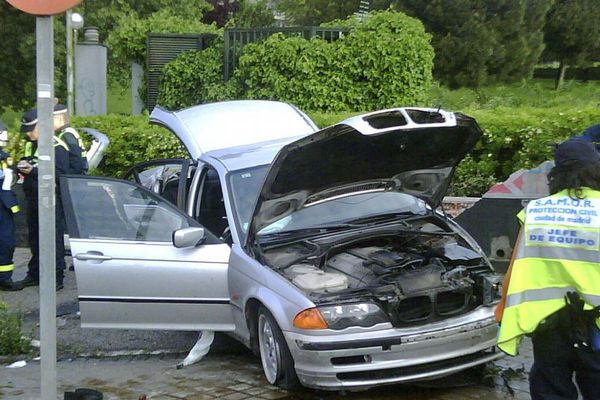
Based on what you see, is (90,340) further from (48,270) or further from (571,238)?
(571,238)

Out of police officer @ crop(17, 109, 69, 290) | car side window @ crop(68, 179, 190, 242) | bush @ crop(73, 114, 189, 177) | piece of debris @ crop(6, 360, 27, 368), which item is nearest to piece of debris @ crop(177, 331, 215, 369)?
car side window @ crop(68, 179, 190, 242)

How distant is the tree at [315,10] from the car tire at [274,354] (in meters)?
20.5

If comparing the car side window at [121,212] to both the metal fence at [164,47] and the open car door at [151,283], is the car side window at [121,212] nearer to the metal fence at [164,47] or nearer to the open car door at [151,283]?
the open car door at [151,283]

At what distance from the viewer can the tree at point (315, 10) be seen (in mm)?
25781

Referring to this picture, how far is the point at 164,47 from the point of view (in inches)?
622

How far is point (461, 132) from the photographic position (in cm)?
613

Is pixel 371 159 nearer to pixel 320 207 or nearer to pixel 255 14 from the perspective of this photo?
pixel 320 207

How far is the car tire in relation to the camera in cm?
547

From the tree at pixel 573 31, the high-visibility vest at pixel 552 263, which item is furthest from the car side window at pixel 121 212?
the tree at pixel 573 31

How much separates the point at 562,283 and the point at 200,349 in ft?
10.7

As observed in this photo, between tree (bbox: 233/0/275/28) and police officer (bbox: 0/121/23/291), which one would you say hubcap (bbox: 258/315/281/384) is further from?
tree (bbox: 233/0/275/28)

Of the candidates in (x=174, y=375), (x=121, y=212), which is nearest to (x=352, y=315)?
(x=174, y=375)

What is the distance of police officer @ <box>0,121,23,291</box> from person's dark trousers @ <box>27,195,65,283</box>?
172 millimetres

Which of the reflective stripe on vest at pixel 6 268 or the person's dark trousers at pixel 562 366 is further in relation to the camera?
the reflective stripe on vest at pixel 6 268
